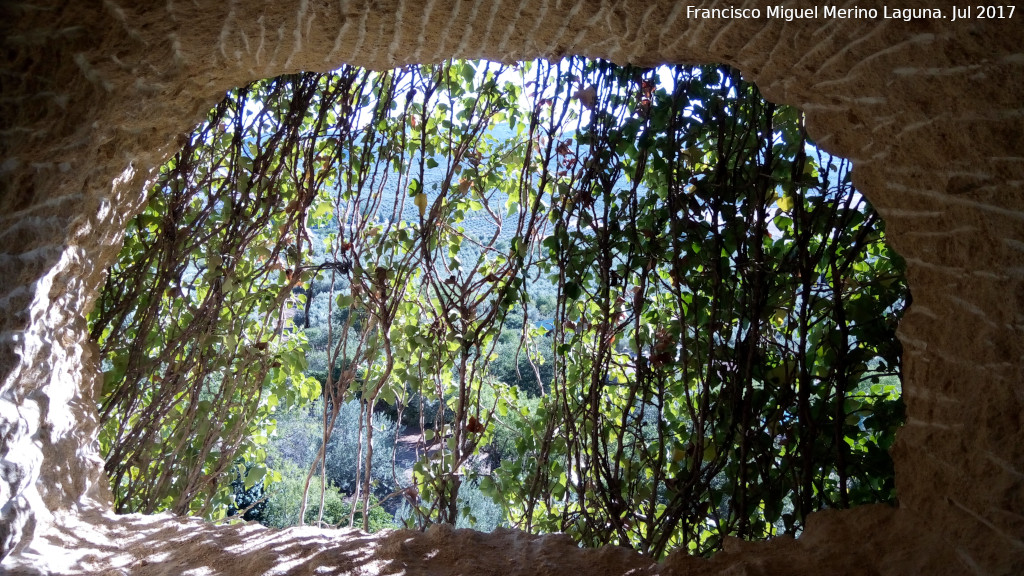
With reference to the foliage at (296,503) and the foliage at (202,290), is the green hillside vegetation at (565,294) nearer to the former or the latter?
the foliage at (202,290)

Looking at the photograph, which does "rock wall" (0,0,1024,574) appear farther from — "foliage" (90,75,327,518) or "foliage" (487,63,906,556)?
"foliage" (90,75,327,518)

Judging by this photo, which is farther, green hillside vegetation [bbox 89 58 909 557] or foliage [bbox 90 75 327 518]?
foliage [bbox 90 75 327 518]

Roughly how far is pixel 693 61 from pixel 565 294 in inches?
42.4

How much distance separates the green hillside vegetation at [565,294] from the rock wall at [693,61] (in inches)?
19.8

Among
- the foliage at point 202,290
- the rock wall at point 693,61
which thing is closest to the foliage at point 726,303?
the rock wall at point 693,61

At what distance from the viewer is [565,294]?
2713mm

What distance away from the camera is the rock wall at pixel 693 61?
148 centimetres

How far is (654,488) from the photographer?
2.59 meters

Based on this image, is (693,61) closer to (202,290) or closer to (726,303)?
(726,303)

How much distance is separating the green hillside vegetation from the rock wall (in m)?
0.50

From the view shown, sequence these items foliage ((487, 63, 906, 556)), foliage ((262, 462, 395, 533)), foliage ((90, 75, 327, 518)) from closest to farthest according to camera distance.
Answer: foliage ((487, 63, 906, 556))
foliage ((90, 75, 327, 518))
foliage ((262, 462, 395, 533))

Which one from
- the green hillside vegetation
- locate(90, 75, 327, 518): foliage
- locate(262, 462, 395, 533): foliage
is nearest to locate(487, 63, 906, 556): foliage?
the green hillside vegetation

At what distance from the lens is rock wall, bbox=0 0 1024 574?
148 centimetres

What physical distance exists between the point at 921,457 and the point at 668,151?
123 cm
